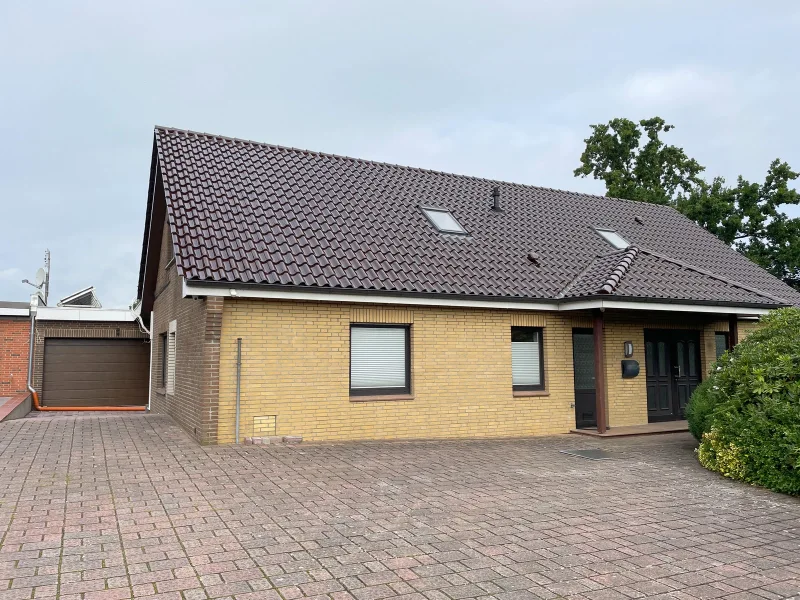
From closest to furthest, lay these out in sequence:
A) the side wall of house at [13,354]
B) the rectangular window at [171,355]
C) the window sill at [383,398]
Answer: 1. the window sill at [383,398]
2. the rectangular window at [171,355]
3. the side wall of house at [13,354]

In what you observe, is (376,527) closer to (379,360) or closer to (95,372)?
(379,360)

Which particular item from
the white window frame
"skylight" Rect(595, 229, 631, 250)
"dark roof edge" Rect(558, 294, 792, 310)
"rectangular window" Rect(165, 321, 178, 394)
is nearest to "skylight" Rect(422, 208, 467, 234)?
the white window frame

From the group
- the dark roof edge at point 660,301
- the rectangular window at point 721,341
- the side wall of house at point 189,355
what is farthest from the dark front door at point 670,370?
the side wall of house at point 189,355

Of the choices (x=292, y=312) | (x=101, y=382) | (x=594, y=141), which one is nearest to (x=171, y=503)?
(x=292, y=312)

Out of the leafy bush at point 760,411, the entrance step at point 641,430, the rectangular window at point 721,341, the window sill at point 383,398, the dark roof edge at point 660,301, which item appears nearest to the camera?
the leafy bush at point 760,411

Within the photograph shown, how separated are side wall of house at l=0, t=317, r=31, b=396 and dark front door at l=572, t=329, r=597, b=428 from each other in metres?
16.0

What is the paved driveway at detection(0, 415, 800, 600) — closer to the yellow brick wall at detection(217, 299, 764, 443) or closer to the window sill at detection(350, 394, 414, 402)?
the yellow brick wall at detection(217, 299, 764, 443)

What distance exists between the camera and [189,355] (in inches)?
Result: 445

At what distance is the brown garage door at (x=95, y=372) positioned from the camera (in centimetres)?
1898

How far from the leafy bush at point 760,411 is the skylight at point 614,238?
6247 mm

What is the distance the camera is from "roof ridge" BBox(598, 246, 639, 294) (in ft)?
36.8

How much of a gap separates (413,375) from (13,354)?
14.0 m

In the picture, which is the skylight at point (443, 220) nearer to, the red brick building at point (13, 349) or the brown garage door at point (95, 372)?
the brown garage door at point (95, 372)

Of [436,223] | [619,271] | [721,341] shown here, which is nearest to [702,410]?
[619,271]
